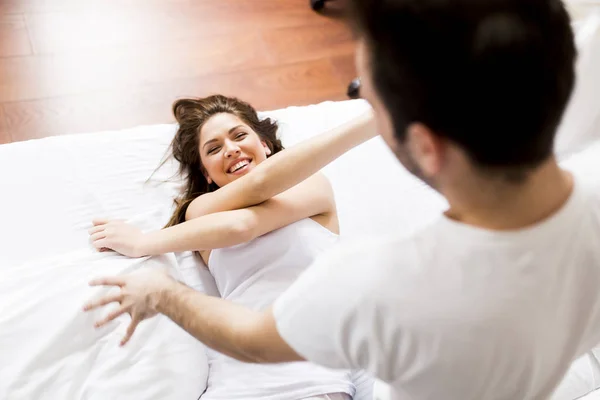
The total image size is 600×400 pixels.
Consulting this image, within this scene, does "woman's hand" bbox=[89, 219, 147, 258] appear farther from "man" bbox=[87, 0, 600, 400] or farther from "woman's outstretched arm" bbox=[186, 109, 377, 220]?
"man" bbox=[87, 0, 600, 400]

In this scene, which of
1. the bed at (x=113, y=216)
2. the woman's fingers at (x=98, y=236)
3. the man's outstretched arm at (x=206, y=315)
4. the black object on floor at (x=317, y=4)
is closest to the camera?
the man's outstretched arm at (x=206, y=315)

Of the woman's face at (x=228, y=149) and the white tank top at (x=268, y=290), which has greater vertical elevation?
the woman's face at (x=228, y=149)

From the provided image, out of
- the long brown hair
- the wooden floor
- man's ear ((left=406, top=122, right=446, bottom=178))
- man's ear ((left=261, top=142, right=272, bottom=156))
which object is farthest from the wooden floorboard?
man's ear ((left=406, top=122, right=446, bottom=178))

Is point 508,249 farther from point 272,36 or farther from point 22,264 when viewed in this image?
point 272,36

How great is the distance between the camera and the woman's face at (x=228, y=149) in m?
1.47

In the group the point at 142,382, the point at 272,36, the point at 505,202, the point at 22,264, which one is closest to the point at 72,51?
the point at 272,36

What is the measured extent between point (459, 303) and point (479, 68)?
25 cm

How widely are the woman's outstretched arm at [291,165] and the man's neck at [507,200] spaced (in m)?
0.66

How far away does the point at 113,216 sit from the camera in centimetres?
153

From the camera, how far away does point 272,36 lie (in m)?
2.46

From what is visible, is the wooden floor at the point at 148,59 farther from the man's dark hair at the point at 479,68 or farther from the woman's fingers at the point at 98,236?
the man's dark hair at the point at 479,68

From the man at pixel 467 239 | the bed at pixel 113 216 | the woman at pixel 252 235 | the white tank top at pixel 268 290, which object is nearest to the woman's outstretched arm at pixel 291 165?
the woman at pixel 252 235

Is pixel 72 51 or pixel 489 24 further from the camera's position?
pixel 72 51

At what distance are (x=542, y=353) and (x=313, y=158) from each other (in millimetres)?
730
